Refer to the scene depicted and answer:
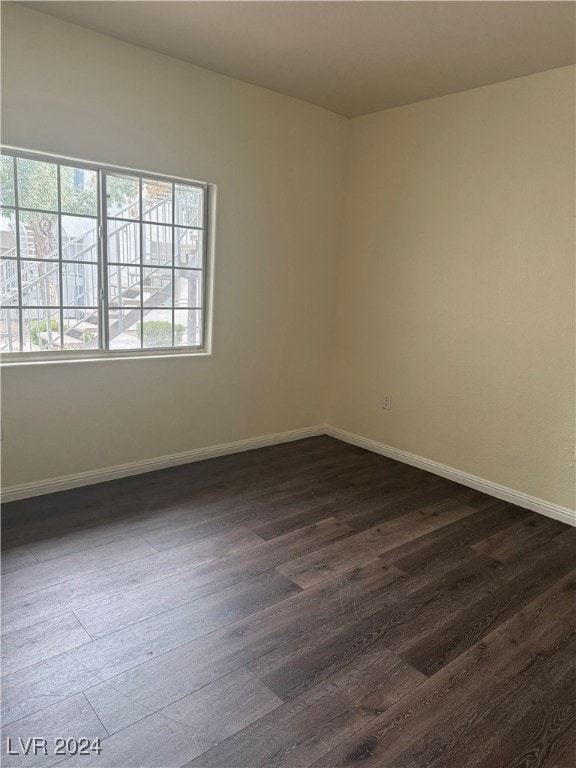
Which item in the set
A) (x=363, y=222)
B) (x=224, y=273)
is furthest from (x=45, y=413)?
(x=363, y=222)

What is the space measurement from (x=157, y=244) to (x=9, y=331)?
1.04 m

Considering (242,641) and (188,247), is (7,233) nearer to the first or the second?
(188,247)

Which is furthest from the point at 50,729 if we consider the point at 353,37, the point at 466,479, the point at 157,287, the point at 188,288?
the point at 353,37

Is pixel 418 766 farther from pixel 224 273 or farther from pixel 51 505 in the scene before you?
pixel 224 273

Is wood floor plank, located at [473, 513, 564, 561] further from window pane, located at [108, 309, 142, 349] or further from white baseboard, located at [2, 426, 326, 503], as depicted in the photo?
window pane, located at [108, 309, 142, 349]

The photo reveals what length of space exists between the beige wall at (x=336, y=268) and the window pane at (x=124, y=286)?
1.30 ft

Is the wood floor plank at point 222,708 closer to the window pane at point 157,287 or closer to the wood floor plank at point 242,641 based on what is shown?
the wood floor plank at point 242,641

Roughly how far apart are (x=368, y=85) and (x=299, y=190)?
2.79 ft

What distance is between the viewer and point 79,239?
116 inches

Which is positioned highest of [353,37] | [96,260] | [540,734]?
[353,37]

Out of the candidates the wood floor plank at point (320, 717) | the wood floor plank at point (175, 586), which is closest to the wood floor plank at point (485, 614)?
the wood floor plank at point (320, 717)

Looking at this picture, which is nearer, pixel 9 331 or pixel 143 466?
pixel 9 331

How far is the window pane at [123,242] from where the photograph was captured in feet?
10.1

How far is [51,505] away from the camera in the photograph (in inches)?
115
